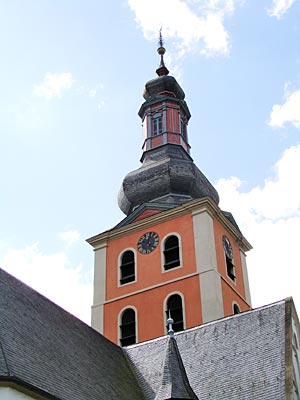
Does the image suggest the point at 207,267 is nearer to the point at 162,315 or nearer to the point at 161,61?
the point at 162,315

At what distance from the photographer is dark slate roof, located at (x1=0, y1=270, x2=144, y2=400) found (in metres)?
17.1

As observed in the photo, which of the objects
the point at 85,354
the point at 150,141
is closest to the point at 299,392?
the point at 85,354

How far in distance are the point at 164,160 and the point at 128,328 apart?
848 centimetres

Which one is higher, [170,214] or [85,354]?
[170,214]

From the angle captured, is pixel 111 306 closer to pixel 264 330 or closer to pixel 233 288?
pixel 233 288

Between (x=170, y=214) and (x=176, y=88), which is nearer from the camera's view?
(x=170, y=214)

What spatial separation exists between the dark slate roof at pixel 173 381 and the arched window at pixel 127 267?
42.0 ft

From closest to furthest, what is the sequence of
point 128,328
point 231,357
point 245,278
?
point 231,357
point 128,328
point 245,278

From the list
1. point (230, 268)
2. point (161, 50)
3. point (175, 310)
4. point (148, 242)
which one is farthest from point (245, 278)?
point (161, 50)

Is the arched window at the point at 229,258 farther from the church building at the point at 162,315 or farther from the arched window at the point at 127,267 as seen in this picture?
the arched window at the point at 127,267

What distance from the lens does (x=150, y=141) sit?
124 ft

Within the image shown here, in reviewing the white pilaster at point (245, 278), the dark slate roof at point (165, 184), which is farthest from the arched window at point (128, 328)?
the white pilaster at point (245, 278)

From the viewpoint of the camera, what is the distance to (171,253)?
105ft

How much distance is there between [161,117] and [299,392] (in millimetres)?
21394
